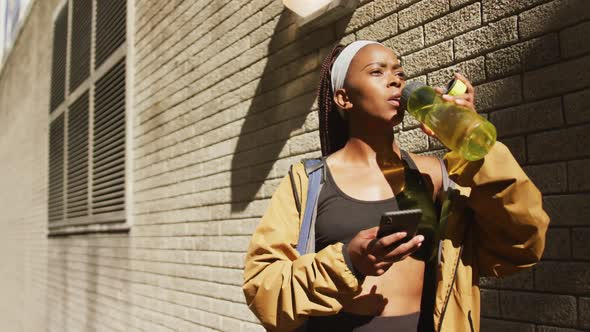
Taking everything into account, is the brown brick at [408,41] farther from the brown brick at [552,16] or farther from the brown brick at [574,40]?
the brown brick at [574,40]

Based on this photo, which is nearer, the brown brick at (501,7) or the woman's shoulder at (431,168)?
the woman's shoulder at (431,168)

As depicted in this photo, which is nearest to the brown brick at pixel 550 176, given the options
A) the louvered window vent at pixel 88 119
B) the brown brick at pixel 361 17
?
the brown brick at pixel 361 17

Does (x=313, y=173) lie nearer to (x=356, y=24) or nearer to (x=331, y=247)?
(x=331, y=247)

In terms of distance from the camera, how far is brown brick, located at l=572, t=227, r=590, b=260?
185 centimetres

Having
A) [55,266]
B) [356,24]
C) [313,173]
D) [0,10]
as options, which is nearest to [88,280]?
[55,266]

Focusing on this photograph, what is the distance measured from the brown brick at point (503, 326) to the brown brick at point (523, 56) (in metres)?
0.99

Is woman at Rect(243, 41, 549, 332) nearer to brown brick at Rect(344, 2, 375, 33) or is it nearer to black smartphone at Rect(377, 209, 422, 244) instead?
black smartphone at Rect(377, 209, 422, 244)

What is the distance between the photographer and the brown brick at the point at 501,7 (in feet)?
6.88

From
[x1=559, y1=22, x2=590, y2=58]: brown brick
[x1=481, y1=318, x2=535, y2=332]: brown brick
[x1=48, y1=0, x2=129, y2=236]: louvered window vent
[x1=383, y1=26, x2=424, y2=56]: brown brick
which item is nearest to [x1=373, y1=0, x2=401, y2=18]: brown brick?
[x1=383, y1=26, x2=424, y2=56]: brown brick

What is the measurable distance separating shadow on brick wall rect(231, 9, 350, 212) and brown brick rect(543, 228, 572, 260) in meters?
1.69

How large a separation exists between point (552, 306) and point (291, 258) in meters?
1.08

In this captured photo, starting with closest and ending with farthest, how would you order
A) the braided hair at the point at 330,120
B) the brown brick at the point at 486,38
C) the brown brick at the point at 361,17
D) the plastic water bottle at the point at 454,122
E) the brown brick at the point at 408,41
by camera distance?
the plastic water bottle at the point at 454,122 → the braided hair at the point at 330,120 → the brown brick at the point at 486,38 → the brown brick at the point at 408,41 → the brown brick at the point at 361,17

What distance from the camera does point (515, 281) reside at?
6.86 ft

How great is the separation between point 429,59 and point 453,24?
19 cm
